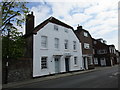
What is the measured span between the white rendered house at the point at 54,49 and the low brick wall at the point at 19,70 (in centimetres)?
91

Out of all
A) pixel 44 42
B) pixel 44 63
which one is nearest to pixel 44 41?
pixel 44 42

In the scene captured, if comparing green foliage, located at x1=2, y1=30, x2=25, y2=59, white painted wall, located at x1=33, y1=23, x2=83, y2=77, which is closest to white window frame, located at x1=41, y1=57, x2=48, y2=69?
white painted wall, located at x1=33, y1=23, x2=83, y2=77

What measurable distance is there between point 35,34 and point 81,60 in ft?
40.2

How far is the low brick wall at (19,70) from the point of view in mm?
12680

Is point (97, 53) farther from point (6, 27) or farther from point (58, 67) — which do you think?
point (6, 27)

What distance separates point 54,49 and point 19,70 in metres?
6.83

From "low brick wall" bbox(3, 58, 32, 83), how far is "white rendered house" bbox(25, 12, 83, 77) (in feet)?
2.97

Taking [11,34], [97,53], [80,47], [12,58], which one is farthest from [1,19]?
[97,53]

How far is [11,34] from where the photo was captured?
40.1ft

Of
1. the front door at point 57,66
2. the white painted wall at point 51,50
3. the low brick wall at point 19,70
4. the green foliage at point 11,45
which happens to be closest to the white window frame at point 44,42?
the white painted wall at point 51,50

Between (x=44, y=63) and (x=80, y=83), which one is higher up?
(x=44, y=63)

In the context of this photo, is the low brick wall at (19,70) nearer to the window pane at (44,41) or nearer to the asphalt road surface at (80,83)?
the asphalt road surface at (80,83)

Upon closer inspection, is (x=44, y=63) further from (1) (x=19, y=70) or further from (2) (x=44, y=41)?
(1) (x=19, y=70)

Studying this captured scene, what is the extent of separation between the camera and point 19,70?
13531 millimetres
